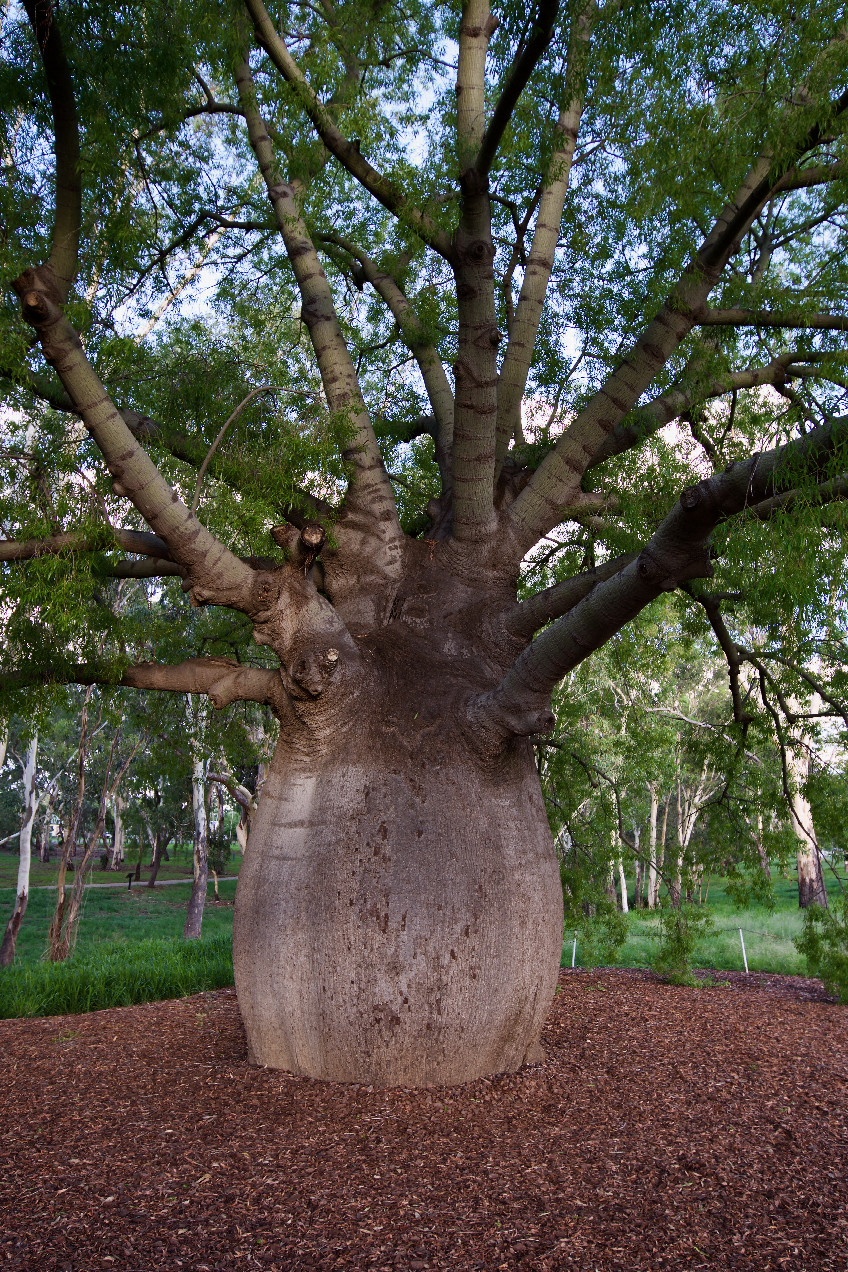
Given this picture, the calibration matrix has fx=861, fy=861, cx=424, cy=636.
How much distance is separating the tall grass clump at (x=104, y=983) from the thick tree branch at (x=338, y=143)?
6444 mm

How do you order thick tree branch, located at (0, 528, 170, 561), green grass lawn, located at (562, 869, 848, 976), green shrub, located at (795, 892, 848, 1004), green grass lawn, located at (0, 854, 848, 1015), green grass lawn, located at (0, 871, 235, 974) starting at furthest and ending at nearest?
green grass lawn, located at (0, 871, 235, 974), green grass lawn, located at (562, 869, 848, 976), green grass lawn, located at (0, 854, 848, 1015), green shrub, located at (795, 892, 848, 1004), thick tree branch, located at (0, 528, 170, 561)

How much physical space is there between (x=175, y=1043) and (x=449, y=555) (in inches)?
134

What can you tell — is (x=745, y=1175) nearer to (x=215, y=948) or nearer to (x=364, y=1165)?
(x=364, y=1165)

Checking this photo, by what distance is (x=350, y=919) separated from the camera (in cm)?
415

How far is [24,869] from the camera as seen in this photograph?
15648 mm

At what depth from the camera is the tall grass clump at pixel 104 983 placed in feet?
24.1

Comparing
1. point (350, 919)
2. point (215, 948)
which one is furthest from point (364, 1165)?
point (215, 948)

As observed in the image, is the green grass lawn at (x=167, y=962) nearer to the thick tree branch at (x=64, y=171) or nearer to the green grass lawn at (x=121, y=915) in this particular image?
the green grass lawn at (x=121, y=915)

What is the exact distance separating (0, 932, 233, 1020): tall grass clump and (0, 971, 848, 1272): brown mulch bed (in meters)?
2.33

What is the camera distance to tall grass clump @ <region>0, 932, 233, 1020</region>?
734 cm

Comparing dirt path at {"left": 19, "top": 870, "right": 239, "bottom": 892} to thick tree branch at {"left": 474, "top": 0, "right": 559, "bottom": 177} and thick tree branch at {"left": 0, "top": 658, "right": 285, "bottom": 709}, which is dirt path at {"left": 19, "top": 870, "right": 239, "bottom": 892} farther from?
thick tree branch at {"left": 474, "top": 0, "right": 559, "bottom": 177}

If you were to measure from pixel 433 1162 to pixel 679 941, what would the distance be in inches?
182

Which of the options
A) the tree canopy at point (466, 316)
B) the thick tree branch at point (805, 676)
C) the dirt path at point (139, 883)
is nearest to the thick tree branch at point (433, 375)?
the tree canopy at point (466, 316)

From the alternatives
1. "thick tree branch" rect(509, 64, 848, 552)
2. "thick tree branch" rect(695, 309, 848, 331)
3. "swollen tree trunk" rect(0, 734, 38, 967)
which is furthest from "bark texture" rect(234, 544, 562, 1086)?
"swollen tree trunk" rect(0, 734, 38, 967)
